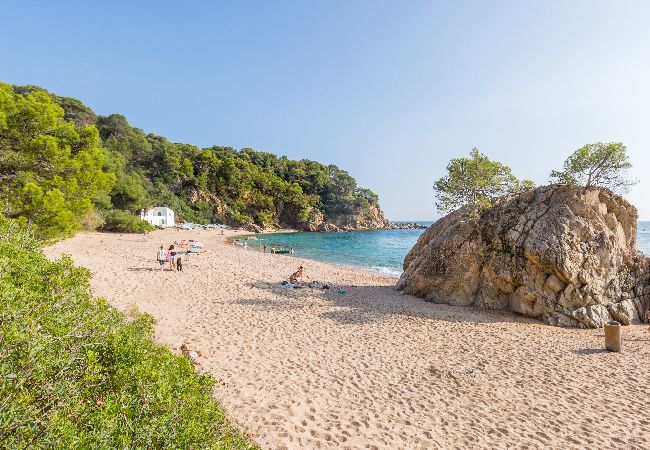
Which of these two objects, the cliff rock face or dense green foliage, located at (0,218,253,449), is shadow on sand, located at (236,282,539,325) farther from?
dense green foliage, located at (0,218,253,449)

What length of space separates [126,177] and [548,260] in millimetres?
50952

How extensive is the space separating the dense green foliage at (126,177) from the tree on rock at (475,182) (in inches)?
→ 601

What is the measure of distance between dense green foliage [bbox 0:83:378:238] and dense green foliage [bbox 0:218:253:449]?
8.61 meters

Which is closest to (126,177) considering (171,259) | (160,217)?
(160,217)

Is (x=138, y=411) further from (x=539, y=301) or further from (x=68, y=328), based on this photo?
(x=539, y=301)

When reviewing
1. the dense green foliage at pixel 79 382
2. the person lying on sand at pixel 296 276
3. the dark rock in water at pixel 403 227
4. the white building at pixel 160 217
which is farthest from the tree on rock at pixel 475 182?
the dark rock in water at pixel 403 227

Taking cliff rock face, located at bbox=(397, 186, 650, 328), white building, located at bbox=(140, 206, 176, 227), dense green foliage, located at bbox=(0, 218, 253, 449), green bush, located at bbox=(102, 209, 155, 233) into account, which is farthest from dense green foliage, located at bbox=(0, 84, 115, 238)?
white building, located at bbox=(140, 206, 176, 227)

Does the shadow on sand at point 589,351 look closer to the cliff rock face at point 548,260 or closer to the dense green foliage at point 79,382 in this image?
the cliff rock face at point 548,260

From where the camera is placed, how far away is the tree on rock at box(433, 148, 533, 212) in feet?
49.8

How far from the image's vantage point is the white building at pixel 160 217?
53.9m

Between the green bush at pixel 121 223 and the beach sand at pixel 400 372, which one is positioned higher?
the green bush at pixel 121 223

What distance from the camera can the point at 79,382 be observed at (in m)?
3.00

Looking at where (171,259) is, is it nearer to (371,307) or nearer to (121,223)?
(371,307)

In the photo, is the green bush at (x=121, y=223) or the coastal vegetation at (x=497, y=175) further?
the green bush at (x=121, y=223)
